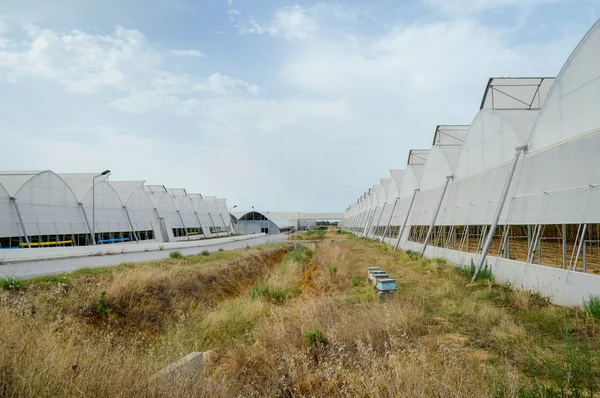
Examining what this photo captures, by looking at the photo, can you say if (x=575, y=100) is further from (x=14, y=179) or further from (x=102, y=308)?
(x=14, y=179)

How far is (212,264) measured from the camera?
22.4m

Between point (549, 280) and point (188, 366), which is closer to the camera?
point (188, 366)

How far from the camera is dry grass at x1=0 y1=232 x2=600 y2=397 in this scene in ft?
14.1

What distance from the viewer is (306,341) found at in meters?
7.12

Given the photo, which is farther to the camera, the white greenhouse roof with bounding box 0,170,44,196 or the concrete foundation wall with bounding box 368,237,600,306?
the white greenhouse roof with bounding box 0,170,44,196

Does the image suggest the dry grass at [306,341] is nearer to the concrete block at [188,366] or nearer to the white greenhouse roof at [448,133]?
the concrete block at [188,366]

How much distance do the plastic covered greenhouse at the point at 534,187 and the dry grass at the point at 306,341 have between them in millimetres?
1265

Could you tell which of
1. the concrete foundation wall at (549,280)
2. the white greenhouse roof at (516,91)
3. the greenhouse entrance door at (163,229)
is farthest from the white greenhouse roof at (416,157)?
the greenhouse entrance door at (163,229)

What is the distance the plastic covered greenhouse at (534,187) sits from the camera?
10.0m

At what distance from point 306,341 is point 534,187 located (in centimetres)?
1018

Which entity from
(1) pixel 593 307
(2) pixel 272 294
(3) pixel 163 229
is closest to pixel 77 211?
(3) pixel 163 229

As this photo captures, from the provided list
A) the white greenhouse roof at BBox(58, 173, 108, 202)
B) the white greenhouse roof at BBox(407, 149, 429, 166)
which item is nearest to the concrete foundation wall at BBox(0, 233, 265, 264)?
the white greenhouse roof at BBox(58, 173, 108, 202)

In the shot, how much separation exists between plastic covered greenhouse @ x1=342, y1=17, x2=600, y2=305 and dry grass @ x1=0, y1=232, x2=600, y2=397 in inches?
49.8

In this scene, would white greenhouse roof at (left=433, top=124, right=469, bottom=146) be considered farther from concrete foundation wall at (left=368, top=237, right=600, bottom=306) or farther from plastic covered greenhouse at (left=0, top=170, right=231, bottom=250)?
plastic covered greenhouse at (left=0, top=170, right=231, bottom=250)
